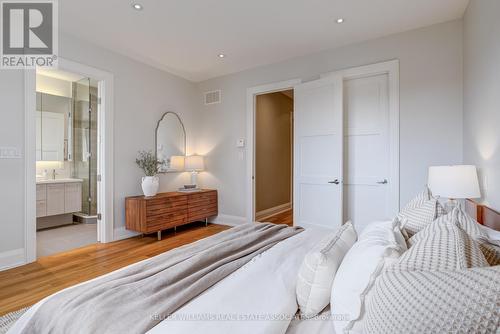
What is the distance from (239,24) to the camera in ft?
9.59

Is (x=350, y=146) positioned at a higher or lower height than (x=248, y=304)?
higher

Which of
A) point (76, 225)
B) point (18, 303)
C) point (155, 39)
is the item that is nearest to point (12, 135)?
point (18, 303)

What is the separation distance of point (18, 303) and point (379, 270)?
8.72 ft

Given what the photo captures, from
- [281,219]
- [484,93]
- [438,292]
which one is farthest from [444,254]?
[281,219]

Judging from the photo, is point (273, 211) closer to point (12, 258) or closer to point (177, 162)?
point (177, 162)

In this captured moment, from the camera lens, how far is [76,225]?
181 inches

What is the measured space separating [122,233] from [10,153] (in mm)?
1665

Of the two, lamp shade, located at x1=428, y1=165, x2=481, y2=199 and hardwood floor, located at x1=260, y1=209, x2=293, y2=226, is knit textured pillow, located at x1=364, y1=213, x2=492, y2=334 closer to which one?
lamp shade, located at x1=428, y1=165, x2=481, y2=199

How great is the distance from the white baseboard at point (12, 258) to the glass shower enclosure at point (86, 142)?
1996 mm

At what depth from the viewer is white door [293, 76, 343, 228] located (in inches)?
129

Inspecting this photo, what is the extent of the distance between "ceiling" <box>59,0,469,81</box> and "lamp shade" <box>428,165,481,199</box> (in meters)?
1.78

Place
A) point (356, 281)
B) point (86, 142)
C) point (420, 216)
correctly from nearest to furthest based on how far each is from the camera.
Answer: point (356, 281) < point (420, 216) < point (86, 142)

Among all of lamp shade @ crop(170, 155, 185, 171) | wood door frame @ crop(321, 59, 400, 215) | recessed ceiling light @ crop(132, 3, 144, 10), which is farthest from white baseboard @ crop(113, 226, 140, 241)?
wood door frame @ crop(321, 59, 400, 215)

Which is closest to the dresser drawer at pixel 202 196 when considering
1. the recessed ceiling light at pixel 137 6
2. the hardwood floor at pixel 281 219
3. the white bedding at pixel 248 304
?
the hardwood floor at pixel 281 219
